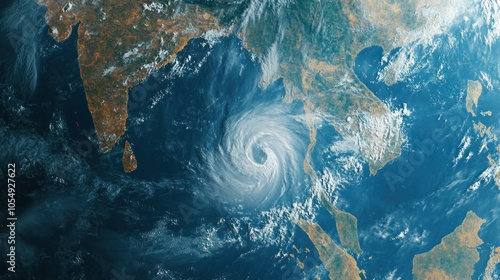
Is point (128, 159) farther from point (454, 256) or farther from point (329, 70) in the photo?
point (454, 256)

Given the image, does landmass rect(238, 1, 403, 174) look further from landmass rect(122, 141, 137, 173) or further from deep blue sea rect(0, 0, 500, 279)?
landmass rect(122, 141, 137, 173)

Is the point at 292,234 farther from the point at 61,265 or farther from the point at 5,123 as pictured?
the point at 5,123

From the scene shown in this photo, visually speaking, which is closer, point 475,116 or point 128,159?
point 128,159

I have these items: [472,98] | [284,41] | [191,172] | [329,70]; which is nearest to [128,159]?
[191,172]

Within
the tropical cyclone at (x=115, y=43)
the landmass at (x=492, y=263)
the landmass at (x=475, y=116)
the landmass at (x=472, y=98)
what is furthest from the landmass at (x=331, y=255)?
the tropical cyclone at (x=115, y=43)

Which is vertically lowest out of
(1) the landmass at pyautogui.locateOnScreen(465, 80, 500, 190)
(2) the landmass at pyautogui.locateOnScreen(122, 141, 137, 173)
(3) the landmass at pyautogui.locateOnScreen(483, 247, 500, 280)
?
(3) the landmass at pyautogui.locateOnScreen(483, 247, 500, 280)

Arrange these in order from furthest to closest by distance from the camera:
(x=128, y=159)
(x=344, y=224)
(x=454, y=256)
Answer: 1. (x=454, y=256)
2. (x=344, y=224)
3. (x=128, y=159)

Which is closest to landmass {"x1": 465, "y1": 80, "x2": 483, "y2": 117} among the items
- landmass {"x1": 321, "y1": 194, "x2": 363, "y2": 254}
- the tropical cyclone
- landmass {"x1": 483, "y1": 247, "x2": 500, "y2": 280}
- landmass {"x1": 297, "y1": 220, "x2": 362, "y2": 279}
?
landmass {"x1": 483, "y1": 247, "x2": 500, "y2": 280}

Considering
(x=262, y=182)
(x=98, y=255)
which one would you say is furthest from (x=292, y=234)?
(x=98, y=255)
